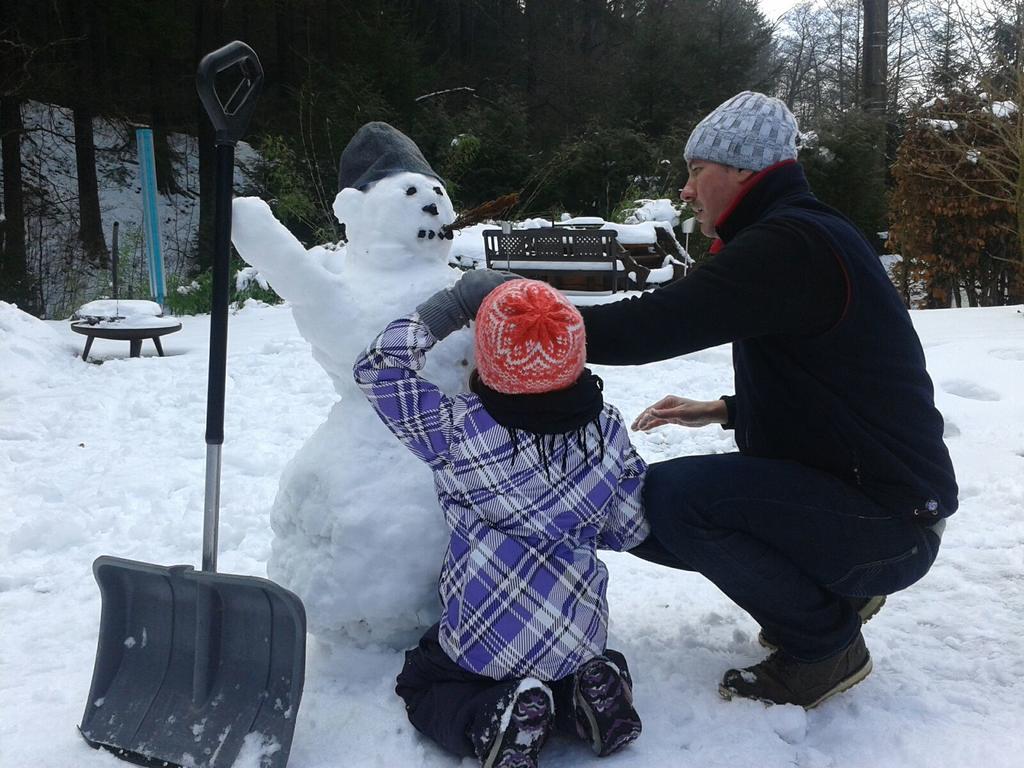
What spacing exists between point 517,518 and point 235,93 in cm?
105

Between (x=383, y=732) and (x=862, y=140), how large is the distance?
1249 centimetres

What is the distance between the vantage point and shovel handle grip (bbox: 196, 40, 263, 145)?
5.72 ft

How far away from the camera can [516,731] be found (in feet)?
5.08

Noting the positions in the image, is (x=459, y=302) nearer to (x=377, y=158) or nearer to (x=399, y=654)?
(x=377, y=158)

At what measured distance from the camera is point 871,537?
5.65 feet

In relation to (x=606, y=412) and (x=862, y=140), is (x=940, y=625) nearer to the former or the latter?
(x=606, y=412)

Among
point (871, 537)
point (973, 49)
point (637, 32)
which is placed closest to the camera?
point (871, 537)

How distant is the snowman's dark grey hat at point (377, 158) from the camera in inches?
83.7

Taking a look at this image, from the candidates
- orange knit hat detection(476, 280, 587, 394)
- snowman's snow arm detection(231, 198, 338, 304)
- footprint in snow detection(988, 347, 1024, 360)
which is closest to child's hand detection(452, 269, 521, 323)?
orange knit hat detection(476, 280, 587, 394)

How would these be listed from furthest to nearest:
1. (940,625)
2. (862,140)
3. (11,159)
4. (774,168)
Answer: (862,140)
(11,159)
(940,625)
(774,168)

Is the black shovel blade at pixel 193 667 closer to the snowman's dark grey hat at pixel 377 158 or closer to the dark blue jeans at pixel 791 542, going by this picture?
the dark blue jeans at pixel 791 542

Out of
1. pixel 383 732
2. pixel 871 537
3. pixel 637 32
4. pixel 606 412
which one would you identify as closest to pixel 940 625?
pixel 871 537

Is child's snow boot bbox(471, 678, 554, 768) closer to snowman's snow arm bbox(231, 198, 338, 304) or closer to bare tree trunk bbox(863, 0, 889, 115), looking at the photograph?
snowman's snow arm bbox(231, 198, 338, 304)

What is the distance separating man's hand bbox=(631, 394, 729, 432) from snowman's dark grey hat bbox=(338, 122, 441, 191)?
0.78 metres
